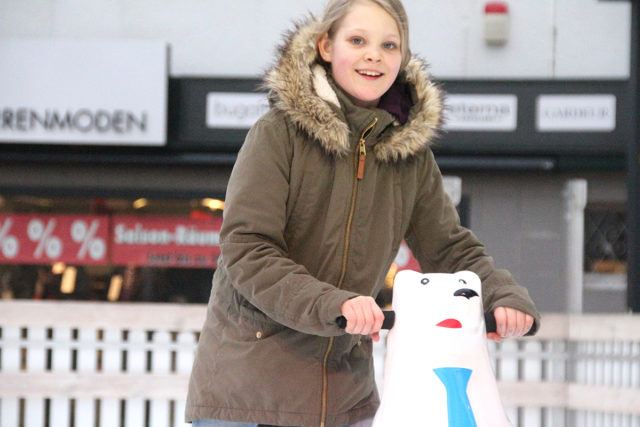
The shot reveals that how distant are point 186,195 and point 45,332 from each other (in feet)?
14.1

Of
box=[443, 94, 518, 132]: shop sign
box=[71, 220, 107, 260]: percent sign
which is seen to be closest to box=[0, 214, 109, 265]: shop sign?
box=[71, 220, 107, 260]: percent sign

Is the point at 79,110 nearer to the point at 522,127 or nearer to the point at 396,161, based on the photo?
the point at 522,127

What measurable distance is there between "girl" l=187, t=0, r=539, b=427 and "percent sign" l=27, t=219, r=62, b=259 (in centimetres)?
765

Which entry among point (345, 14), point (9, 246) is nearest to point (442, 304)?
point (345, 14)

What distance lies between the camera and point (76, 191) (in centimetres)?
939

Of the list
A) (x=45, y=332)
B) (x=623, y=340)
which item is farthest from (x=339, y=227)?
(x=45, y=332)

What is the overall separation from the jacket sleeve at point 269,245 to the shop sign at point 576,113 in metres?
7.23

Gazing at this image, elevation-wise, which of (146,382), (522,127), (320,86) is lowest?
(146,382)

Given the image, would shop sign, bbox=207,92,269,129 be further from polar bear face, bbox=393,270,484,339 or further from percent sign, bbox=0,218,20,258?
polar bear face, bbox=393,270,484,339

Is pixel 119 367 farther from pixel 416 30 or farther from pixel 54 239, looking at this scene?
pixel 416 30


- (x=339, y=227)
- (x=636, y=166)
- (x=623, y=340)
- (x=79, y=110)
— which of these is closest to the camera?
→ (x=339, y=227)

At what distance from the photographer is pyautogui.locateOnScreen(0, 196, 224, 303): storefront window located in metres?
9.35

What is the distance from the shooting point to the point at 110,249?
370 inches

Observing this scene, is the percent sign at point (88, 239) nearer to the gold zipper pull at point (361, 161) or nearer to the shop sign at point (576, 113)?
the shop sign at point (576, 113)
